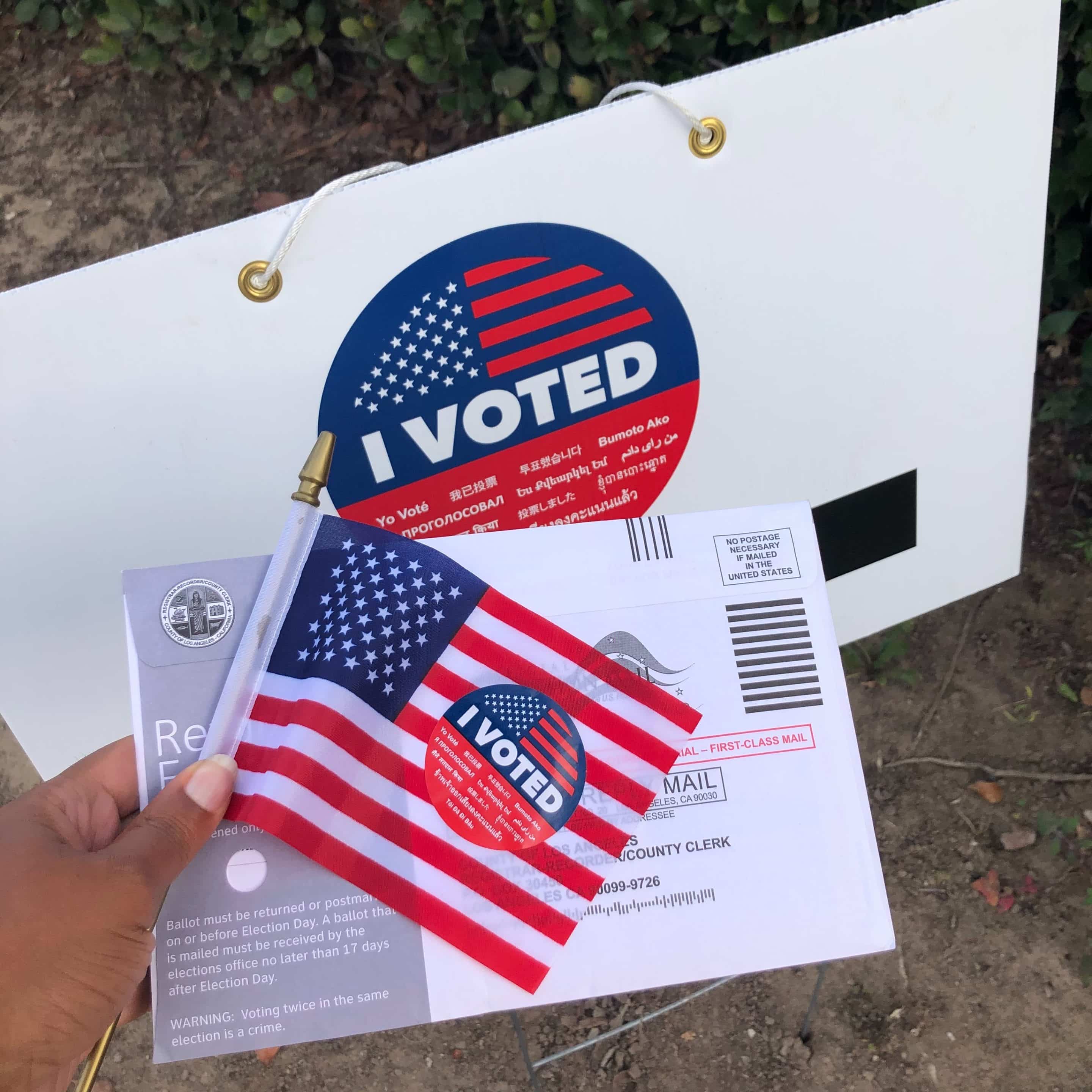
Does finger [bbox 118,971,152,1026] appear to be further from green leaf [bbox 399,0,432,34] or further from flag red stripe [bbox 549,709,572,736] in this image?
green leaf [bbox 399,0,432,34]

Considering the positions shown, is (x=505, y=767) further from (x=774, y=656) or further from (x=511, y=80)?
(x=511, y=80)

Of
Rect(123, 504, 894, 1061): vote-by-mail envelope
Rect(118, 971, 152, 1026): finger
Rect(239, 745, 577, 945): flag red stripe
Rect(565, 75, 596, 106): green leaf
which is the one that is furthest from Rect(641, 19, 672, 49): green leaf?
Rect(118, 971, 152, 1026): finger

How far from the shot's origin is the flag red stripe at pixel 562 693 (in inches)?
35.1

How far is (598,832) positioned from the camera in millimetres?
874

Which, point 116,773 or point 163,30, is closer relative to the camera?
point 116,773

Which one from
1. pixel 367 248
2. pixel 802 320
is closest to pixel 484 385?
pixel 367 248

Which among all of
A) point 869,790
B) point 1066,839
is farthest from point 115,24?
point 1066,839

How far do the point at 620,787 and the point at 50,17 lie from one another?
83.7 inches

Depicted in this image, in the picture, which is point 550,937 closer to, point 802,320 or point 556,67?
point 802,320

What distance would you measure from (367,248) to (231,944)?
80 centimetres

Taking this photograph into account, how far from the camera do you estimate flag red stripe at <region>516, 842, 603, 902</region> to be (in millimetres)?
870

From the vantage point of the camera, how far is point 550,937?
866 mm

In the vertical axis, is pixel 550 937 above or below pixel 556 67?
below

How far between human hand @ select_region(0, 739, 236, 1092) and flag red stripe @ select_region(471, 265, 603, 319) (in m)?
0.64
